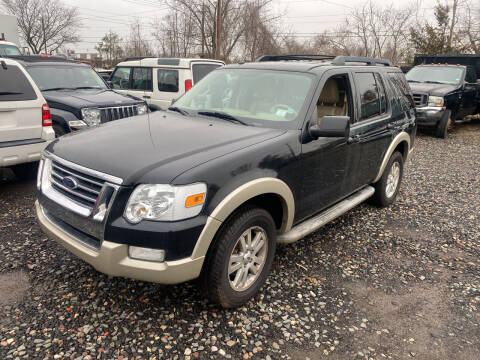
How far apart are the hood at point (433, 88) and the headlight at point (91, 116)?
891 centimetres

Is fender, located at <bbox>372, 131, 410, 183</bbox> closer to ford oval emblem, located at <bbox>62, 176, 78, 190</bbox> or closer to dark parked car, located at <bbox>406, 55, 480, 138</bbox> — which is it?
ford oval emblem, located at <bbox>62, 176, 78, 190</bbox>

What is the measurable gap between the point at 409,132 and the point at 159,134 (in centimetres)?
379

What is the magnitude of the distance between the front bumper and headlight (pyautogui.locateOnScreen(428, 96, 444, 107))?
0.09 metres

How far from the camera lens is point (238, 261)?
281 cm

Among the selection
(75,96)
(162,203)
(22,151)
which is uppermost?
(75,96)

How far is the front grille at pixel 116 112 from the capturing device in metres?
6.38

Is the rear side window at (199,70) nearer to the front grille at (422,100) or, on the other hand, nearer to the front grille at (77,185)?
the front grille at (422,100)

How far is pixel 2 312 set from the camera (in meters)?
2.75

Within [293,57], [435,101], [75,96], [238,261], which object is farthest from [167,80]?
[435,101]

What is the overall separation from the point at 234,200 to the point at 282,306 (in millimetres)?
1082

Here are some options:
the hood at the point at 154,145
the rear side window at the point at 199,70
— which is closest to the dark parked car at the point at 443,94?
the rear side window at the point at 199,70

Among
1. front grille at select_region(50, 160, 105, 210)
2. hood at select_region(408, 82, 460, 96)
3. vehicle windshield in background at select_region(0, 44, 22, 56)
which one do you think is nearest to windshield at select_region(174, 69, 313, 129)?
front grille at select_region(50, 160, 105, 210)

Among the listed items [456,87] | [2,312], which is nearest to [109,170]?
[2,312]

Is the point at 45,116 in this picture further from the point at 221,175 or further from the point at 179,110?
the point at 221,175
